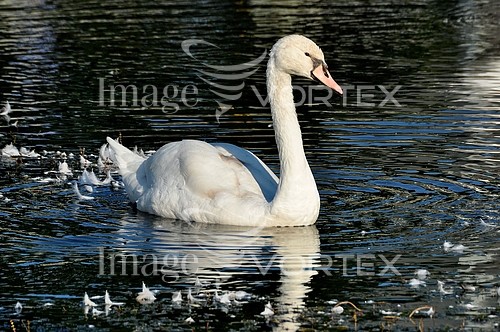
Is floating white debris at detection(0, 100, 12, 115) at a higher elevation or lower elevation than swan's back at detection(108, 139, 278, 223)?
higher

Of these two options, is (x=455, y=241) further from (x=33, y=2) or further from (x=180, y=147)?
(x=33, y=2)

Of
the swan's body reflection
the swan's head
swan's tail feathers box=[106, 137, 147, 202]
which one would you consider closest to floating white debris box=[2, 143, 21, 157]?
swan's tail feathers box=[106, 137, 147, 202]

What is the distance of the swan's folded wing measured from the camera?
1177cm

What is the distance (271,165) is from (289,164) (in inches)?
92.4

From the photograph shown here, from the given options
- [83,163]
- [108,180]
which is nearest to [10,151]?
[83,163]

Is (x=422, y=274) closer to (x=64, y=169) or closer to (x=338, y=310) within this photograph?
(x=338, y=310)

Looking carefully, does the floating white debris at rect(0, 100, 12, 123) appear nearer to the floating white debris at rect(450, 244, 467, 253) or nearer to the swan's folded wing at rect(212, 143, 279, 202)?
the swan's folded wing at rect(212, 143, 279, 202)

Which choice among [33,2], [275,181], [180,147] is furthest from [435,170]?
[33,2]

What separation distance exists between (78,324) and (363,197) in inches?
177

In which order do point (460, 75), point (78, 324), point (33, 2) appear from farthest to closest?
1. point (33, 2)
2. point (460, 75)
3. point (78, 324)

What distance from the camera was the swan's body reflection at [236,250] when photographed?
9508 mm

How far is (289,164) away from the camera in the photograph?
11.4 m

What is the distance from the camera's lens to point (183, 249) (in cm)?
1059

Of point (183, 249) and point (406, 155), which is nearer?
point (183, 249)
